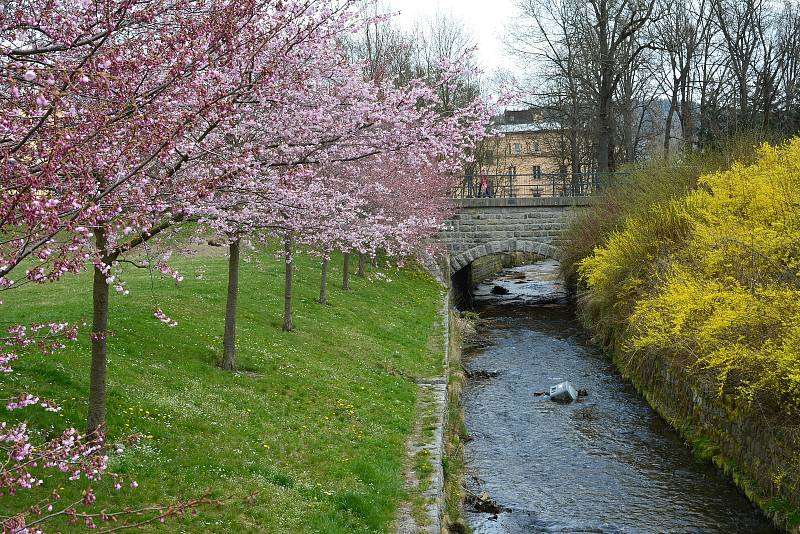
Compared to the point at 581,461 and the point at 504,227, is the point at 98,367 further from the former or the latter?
the point at 504,227

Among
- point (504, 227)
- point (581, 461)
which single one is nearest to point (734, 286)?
point (581, 461)

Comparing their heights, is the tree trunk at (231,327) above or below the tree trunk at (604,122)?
below

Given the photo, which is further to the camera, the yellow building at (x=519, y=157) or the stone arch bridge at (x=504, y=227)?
the yellow building at (x=519, y=157)

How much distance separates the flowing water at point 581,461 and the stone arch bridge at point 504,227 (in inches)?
398

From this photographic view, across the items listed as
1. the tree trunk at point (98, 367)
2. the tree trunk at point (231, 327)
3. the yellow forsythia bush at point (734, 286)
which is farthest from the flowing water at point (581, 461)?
the tree trunk at point (98, 367)

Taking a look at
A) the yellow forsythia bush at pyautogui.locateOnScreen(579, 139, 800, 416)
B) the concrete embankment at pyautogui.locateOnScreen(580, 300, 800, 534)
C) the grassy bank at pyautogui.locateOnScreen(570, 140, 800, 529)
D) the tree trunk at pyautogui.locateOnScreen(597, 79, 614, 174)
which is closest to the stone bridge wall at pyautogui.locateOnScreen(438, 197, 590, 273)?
the tree trunk at pyautogui.locateOnScreen(597, 79, 614, 174)

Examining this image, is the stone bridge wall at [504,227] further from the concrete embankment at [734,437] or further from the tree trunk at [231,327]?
the tree trunk at [231,327]

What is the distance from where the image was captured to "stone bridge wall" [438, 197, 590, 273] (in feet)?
96.1

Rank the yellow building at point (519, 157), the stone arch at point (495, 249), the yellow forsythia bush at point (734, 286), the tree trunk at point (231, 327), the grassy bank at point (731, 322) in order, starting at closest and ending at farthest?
1. the grassy bank at point (731, 322)
2. the yellow forsythia bush at point (734, 286)
3. the tree trunk at point (231, 327)
4. the stone arch at point (495, 249)
5. the yellow building at point (519, 157)

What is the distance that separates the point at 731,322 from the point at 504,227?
62.0ft

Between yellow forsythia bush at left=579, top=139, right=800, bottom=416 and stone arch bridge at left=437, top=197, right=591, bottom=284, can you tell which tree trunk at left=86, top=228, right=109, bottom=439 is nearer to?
yellow forsythia bush at left=579, top=139, right=800, bottom=416

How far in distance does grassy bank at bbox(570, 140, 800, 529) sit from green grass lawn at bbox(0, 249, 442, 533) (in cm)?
462

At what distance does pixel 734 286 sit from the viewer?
12.1 metres

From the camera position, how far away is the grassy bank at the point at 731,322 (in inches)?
387
